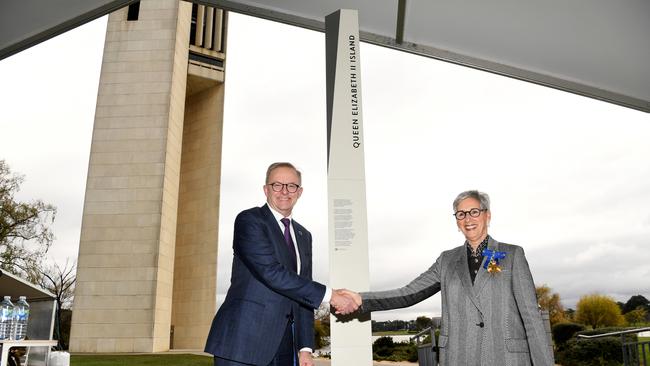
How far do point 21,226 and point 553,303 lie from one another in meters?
16.7

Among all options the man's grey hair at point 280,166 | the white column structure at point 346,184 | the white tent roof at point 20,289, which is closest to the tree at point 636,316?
the white column structure at point 346,184

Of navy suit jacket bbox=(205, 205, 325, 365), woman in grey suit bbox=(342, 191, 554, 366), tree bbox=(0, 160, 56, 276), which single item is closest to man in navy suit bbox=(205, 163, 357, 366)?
navy suit jacket bbox=(205, 205, 325, 365)

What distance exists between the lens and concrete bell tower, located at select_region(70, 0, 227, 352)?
13.6 metres

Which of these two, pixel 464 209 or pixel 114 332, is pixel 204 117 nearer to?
pixel 114 332

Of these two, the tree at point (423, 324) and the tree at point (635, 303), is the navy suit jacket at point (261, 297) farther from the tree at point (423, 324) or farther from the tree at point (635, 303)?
the tree at point (635, 303)

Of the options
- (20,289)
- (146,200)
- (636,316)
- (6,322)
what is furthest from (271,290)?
(146,200)

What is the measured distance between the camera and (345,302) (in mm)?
2723

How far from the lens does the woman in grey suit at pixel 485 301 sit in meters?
1.99

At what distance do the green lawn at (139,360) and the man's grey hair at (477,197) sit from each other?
926cm

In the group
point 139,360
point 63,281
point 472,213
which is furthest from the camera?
point 63,281

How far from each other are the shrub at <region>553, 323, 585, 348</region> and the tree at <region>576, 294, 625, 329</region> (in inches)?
8.2

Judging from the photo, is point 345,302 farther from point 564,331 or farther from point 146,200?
point 146,200

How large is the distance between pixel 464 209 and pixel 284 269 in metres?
0.90

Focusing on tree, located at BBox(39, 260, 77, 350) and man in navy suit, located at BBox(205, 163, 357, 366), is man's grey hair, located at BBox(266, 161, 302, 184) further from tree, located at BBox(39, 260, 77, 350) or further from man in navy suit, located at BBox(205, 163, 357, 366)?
tree, located at BBox(39, 260, 77, 350)
